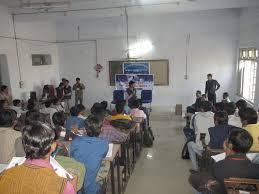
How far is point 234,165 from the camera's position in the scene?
2.00m

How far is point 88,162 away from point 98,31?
7.12 m

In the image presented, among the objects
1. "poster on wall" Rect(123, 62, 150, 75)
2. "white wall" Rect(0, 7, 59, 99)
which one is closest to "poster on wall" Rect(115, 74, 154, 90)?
"poster on wall" Rect(123, 62, 150, 75)

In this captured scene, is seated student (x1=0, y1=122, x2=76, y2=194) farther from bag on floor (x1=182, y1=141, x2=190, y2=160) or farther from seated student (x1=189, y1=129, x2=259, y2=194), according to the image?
bag on floor (x1=182, y1=141, x2=190, y2=160)

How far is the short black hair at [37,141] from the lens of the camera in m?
1.55

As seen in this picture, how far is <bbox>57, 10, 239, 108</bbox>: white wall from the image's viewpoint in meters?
8.23

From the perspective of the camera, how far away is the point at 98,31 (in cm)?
889

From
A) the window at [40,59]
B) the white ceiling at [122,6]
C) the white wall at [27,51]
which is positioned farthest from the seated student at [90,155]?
the window at [40,59]

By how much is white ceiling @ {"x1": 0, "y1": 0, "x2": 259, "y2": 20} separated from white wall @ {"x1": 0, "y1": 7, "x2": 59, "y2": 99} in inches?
22.7

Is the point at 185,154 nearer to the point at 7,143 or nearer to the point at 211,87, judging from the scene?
the point at 7,143

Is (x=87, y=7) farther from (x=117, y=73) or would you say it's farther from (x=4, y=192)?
(x=4, y=192)

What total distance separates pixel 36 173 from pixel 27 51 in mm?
6911

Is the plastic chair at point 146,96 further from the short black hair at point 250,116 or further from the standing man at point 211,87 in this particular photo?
the short black hair at point 250,116

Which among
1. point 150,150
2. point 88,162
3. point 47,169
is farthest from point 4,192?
point 150,150

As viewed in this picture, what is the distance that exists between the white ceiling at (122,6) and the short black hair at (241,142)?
450 centimetres
